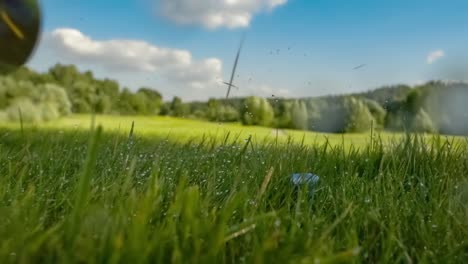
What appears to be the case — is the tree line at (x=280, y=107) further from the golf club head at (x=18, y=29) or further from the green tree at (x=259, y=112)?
the golf club head at (x=18, y=29)

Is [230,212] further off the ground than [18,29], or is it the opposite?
[18,29]

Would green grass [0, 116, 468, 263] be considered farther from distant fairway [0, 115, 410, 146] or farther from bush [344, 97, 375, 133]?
bush [344, 97, 375, 133]

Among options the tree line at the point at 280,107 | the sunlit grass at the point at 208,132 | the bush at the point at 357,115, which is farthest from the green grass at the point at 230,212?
the bush at the point at 357,115

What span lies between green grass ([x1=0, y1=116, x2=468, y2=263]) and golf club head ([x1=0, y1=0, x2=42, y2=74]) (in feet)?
3.36

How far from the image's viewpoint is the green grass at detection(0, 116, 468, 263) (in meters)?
0.53

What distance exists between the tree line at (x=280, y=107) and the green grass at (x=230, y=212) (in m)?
0.45

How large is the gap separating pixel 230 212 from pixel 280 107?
2353mm

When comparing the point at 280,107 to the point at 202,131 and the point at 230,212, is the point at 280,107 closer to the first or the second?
the point at 202,131

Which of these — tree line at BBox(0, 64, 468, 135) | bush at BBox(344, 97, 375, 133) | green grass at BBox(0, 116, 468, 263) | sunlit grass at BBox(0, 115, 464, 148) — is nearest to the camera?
green grass at BBox(0, 116, 468, 263)

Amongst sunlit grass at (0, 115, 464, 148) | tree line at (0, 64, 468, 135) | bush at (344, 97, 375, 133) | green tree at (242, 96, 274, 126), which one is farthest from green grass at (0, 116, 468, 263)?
bush at (344, 97, 375, 133)

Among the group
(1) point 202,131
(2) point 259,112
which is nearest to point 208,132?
(1) point 202,131

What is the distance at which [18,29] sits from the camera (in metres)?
2.53

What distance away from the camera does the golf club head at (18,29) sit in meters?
2.36

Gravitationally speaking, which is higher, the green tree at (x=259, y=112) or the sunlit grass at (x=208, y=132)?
the green tree at (x=259, y=112)
